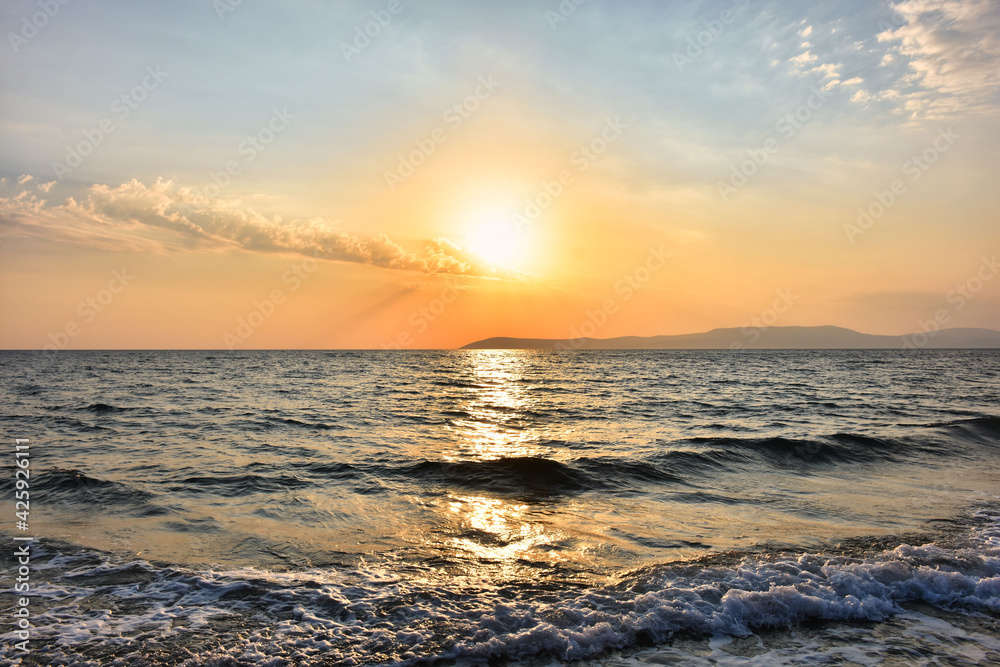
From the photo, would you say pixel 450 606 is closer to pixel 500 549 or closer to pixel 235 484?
pixel 500 549

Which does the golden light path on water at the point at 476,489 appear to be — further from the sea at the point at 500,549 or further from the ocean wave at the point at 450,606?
the ocean wave at the point at 450,606

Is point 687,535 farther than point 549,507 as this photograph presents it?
No

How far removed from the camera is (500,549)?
8359 millimetres

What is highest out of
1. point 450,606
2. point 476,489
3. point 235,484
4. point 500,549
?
point 450,606

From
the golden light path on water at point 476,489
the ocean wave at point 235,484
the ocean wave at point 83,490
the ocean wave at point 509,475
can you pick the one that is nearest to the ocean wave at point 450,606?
the golden light path on water at point 476,489

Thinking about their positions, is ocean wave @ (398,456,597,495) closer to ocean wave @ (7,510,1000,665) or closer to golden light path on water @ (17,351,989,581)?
golden light path on water @ (17,351,989,581)

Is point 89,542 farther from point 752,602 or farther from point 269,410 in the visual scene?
point 269,410

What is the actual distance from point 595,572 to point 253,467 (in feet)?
34.5

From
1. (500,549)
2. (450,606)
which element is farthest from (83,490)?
(450,606)

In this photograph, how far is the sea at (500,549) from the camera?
5648 mm

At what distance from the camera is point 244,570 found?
7.38m

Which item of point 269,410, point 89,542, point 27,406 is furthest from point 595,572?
point 27,406

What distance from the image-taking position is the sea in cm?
565

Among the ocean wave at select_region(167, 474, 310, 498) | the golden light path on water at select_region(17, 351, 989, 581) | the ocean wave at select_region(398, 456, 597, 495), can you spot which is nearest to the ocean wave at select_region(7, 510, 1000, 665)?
the golden light path on water at select_region(17, 351, 989, 581)
